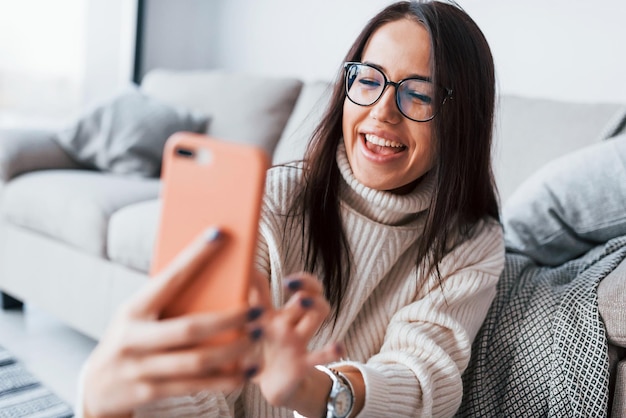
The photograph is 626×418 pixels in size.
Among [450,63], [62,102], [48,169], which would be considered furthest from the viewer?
[62,102]

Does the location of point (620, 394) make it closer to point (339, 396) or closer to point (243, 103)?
point (339, 396)

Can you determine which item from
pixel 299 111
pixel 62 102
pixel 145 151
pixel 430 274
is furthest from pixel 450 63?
pixel 62 102

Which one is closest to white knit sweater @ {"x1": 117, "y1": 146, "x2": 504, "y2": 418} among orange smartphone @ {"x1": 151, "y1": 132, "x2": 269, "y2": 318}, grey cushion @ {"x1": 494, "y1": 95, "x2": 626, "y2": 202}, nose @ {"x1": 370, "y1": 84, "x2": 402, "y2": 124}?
nose @ {"x1": 370, "y1": 84, "x2": 402, "y2": 124}

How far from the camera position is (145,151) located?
2.42 metres

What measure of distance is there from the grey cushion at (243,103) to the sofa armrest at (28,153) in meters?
0.51

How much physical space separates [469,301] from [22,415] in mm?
1161

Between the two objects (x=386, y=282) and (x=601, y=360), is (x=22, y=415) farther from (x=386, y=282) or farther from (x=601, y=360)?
(x=601, y=360)

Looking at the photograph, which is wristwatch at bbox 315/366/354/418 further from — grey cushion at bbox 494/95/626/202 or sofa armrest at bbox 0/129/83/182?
sofa armrest at bbox 0/129/83/182

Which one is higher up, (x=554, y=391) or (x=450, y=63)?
(x=450, y=63)

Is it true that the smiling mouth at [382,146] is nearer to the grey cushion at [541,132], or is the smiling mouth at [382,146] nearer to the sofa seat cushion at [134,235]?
the grey cushion at [541,132]

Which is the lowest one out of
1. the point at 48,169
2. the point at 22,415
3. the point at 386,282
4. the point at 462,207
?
the point at 22,415

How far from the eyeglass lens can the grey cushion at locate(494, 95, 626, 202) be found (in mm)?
732

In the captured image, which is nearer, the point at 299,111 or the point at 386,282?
the point at 386,282

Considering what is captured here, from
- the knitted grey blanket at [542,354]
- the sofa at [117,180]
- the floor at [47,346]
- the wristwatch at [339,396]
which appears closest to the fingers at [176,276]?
the wristwatch at [339,396]
